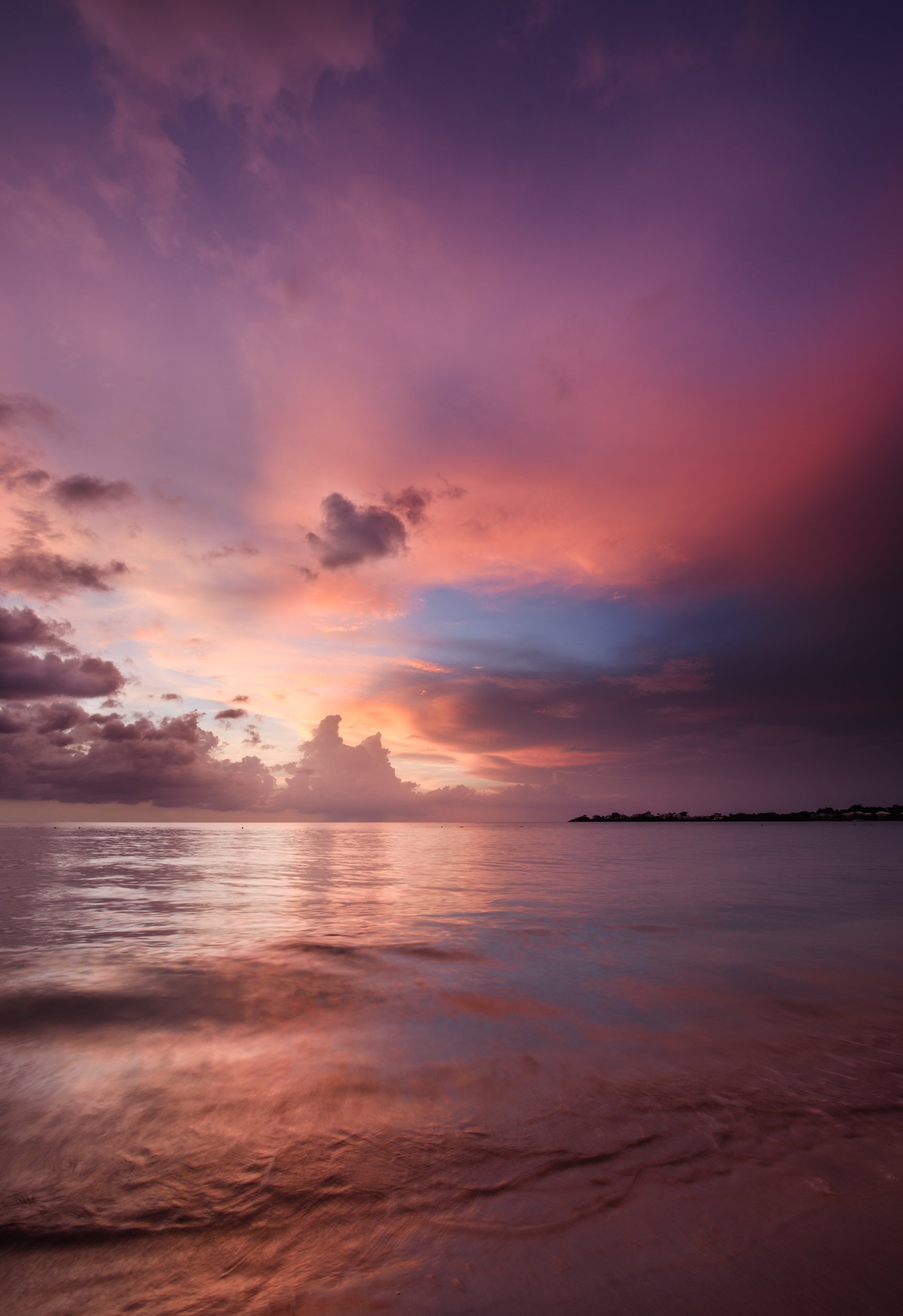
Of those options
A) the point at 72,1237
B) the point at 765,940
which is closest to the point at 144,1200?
the point at 72,1237

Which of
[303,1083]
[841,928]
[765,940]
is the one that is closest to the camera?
[303,1083]

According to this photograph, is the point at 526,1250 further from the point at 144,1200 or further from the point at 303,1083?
the point at 303,1083

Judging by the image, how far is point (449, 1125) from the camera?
4.53 meters

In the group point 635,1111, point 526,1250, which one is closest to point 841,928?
point 635,1111

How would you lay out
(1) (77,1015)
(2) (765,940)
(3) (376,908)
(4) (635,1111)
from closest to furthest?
(4) (635,1111) → (1) (77,1015) → (2) (765,940) → (3) (376,908)

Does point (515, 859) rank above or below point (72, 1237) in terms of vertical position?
below

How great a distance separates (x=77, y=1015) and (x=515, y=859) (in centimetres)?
3395

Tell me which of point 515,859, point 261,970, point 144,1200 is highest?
point 144,1200

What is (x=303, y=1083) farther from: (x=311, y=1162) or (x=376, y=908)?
(x=376, y=908)

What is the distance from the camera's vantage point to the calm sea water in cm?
296

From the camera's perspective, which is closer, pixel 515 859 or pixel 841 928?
pixel 841 928

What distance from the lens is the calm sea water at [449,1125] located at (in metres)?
2.96

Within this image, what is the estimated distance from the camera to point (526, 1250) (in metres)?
3.14

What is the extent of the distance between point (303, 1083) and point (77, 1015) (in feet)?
12.9
